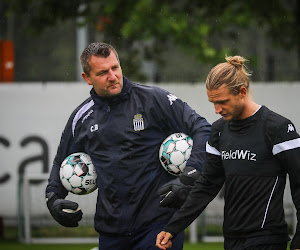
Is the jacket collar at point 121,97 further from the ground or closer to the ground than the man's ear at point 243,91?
closer to the ground

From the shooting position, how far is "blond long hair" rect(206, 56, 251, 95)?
4.51 meters

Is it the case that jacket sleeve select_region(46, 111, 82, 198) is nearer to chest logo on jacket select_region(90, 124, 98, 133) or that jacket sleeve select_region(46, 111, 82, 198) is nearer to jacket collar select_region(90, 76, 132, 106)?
chest logo on jacket select_region(90, 124, 98, 133)

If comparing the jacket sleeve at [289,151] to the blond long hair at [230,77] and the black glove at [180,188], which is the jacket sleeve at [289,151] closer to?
the blond long hair at [230,77]

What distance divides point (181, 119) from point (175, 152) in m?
0.30

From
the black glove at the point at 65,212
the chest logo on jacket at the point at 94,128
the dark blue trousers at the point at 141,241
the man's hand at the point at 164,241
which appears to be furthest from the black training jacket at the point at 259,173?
the black glove at the point at 65,212

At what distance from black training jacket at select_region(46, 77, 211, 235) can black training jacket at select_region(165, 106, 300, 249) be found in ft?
2.20

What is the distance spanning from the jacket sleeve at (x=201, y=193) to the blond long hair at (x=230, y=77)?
0.38 meters

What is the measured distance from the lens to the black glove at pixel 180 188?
5.06 meters

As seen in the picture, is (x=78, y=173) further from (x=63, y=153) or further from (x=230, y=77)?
(x=230, y=77)

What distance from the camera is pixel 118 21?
46.4 ft

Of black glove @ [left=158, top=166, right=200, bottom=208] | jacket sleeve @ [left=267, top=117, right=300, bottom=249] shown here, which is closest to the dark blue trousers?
black glove @ [left=158, top=166, right=200, bottom=208]

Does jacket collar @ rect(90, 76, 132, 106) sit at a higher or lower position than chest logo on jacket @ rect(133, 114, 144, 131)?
higher

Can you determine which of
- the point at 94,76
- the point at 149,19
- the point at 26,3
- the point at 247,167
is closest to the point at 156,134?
the point at 94,76

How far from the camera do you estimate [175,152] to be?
5293 mm
